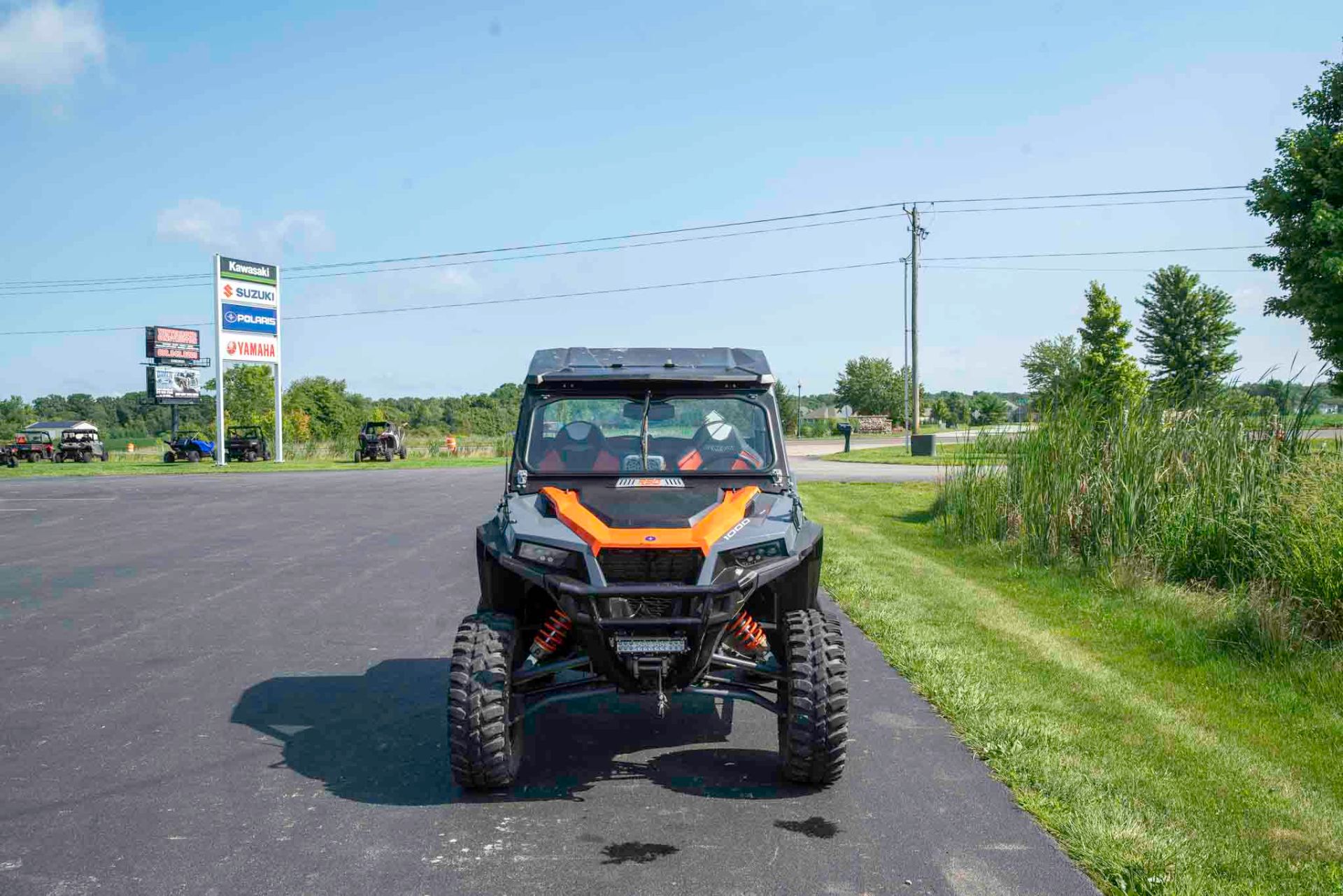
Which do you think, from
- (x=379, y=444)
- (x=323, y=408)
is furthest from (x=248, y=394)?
(x=379, y=444)

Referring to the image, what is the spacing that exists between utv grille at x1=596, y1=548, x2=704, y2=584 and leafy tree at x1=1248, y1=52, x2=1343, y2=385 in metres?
28.2

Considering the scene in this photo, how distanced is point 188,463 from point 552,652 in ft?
151

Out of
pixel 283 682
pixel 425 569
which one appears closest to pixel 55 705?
pixel 283 682

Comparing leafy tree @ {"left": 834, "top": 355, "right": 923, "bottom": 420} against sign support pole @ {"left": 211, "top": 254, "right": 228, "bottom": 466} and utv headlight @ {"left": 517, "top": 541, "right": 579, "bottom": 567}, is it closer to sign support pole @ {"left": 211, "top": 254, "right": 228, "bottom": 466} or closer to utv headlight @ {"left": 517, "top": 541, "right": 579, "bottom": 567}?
sign support pole @ {"left": 211, "top": 254, "right": 228, "bottom": 466}

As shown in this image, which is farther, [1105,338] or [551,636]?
[1105,338]

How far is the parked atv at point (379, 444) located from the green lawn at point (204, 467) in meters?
0.42

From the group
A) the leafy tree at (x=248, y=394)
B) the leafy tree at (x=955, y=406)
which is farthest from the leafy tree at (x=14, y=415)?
the leafy tree at (x=955, y=406)

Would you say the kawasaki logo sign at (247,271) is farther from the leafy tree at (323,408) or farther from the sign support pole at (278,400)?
the leafy tree at (323,408)

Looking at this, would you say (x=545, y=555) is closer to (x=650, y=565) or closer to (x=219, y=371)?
(x=650, y=565)

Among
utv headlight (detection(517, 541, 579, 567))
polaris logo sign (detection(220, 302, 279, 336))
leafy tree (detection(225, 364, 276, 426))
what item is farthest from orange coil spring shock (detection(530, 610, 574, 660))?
leafy tree (detection(225, 364, 276, 426))

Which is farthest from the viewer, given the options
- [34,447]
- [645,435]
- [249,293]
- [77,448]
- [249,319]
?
[77,448]

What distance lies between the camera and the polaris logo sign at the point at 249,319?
155 feet

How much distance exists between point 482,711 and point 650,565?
41.7 inches

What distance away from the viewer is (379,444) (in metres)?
47.7
